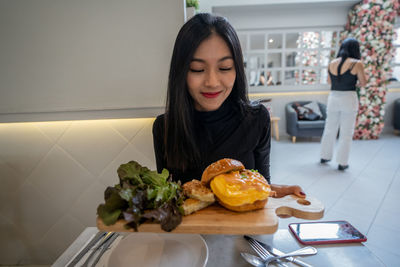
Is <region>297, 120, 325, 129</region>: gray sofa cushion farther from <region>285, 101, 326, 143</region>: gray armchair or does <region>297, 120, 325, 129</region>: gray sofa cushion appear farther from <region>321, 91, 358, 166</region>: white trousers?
<region>321, 91, 358, 166</region>: white trousers

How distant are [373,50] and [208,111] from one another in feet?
19.5

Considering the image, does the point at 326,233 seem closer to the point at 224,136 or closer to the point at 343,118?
the point at 224,136

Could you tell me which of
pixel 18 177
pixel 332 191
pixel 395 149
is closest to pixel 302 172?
pixel 332 191

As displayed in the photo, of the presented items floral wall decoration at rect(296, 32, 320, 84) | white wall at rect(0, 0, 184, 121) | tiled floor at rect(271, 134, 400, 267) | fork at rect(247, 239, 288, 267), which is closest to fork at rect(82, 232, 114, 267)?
fork at rect(247, 239, 288, 267)

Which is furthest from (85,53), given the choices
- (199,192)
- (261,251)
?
(261,251)

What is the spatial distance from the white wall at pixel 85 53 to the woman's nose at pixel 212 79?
1.59 feet

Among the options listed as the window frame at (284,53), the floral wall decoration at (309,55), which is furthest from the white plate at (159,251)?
the floral wall decoration at (309,55)

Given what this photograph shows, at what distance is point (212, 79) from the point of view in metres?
0.86

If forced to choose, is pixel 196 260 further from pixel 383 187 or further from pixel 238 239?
pixel 383 187

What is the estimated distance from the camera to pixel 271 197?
2.44ft

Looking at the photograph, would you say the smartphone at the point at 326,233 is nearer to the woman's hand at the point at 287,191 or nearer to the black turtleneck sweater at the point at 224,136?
the woman's hand at the point at 287,191

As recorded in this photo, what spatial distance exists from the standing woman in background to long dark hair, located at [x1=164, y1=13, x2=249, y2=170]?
295cm

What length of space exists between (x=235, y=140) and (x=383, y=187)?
10.1 ft

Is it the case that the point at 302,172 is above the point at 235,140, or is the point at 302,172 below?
below
